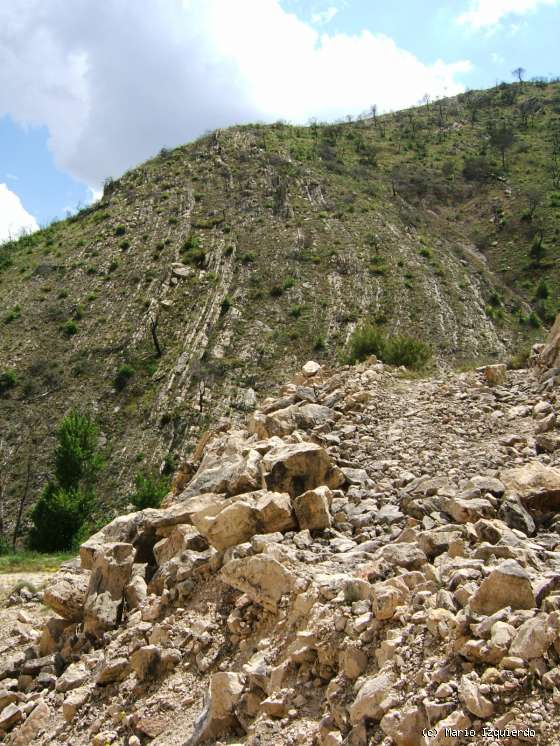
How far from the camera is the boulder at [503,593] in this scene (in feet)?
12.4

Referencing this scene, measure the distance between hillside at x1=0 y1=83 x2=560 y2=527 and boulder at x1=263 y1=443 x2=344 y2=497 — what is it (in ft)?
75.3

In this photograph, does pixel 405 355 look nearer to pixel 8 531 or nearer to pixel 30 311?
pixel 8 531

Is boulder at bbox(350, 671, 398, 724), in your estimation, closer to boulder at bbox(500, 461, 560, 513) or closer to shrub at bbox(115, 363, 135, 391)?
boulder at bbox(500, 461, 560, 513)

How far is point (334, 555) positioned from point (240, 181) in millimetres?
50129

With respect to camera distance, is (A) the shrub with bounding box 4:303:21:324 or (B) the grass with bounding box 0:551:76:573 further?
(A) the shrub with bounding box 4:303:21:324

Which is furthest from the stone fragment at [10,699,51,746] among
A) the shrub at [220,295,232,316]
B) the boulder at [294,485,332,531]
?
the shrub at [220,295,232,316]

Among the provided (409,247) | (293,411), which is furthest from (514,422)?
(409,247)

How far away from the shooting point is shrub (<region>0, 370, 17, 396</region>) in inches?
1457

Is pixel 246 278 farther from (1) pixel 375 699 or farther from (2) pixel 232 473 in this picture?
(1) pixel 375 699

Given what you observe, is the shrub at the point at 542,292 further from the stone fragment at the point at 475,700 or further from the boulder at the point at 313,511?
the stone fragment at the point at 475,700

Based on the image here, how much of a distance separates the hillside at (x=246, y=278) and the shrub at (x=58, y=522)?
5.01 m

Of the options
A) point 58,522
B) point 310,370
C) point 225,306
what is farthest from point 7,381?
point 310,370

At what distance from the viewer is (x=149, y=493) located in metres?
24.5

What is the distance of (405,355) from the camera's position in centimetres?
1789
